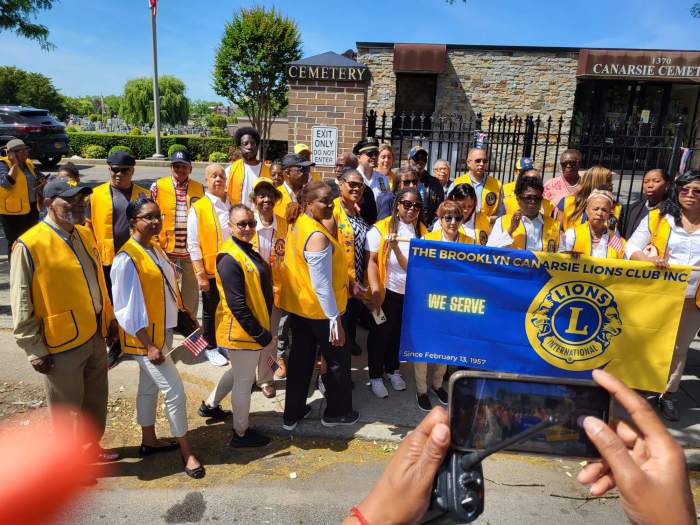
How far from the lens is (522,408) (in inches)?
48.7

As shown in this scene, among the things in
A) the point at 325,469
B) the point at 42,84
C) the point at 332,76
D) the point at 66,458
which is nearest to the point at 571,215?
the point at 325,469

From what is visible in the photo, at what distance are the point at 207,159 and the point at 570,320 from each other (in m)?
21.8

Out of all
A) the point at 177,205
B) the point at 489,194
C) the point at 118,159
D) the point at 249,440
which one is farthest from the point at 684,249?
the point at 118,159

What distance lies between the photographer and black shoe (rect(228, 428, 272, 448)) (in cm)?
367

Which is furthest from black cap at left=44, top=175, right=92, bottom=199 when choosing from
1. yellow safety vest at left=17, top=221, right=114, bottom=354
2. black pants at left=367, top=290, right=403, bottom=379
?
black pants at left=367, top=290, right=403, bottom=379

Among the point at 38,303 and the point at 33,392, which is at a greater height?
the point at 38,303

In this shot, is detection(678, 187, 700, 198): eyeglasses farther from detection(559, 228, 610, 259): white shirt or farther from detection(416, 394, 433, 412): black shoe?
detection(416, 394, 433, 412): black shoe

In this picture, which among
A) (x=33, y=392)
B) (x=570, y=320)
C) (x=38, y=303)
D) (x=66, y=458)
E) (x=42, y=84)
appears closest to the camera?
(x=38, y=303)

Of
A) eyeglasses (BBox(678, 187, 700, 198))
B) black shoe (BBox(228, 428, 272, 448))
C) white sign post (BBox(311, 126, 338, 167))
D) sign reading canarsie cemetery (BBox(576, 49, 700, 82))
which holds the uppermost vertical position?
sign reading canarsie cemetery (BBox(576, 49, 700, 82))

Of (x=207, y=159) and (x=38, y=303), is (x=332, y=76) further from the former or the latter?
(x=207, y=159)

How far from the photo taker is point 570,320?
12.1ft

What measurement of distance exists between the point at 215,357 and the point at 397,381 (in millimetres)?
1905

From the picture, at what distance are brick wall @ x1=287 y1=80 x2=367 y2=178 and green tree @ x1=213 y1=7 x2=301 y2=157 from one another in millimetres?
12858

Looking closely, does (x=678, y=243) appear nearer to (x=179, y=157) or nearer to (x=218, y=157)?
(x=179, y=157)
